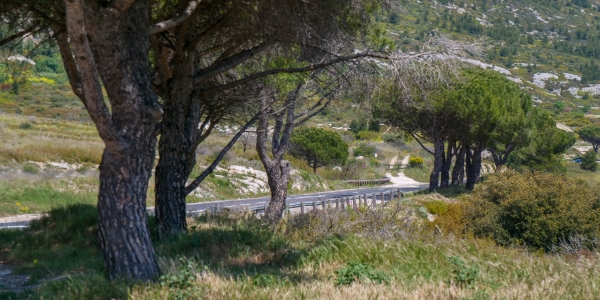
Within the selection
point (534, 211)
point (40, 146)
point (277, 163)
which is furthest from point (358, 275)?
point (40, 146)

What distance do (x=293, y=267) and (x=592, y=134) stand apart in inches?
3576

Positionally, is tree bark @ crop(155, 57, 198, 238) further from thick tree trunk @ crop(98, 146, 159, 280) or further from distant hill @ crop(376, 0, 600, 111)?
distant hill @ crop(376, 0, 600, 111)

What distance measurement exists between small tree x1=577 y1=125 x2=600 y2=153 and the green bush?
7290cm

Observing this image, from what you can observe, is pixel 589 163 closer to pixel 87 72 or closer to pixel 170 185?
pixel 170 185

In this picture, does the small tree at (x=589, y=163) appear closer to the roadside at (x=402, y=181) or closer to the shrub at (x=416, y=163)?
the shrub at (x=416, y=163)

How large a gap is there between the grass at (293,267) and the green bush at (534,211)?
9.84 metres

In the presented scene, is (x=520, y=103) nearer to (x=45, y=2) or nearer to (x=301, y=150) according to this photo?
(x=301, y=150)

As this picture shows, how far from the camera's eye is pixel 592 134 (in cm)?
8756

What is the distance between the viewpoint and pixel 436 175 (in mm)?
38125

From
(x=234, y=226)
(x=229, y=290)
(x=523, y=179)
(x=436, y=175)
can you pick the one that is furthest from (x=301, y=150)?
(x=229, y=290)

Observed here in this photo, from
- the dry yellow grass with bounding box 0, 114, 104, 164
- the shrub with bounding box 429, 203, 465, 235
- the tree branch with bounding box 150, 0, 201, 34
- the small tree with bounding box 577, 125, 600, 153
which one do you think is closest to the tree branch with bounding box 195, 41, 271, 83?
the tree branch with bounding box 150, 0, 201, 34

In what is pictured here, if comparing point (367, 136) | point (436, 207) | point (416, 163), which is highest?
point (367, 136)

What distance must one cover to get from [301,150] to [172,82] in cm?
4242

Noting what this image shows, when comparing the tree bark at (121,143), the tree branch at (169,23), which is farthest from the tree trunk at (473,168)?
the tree bark at (121,143)
